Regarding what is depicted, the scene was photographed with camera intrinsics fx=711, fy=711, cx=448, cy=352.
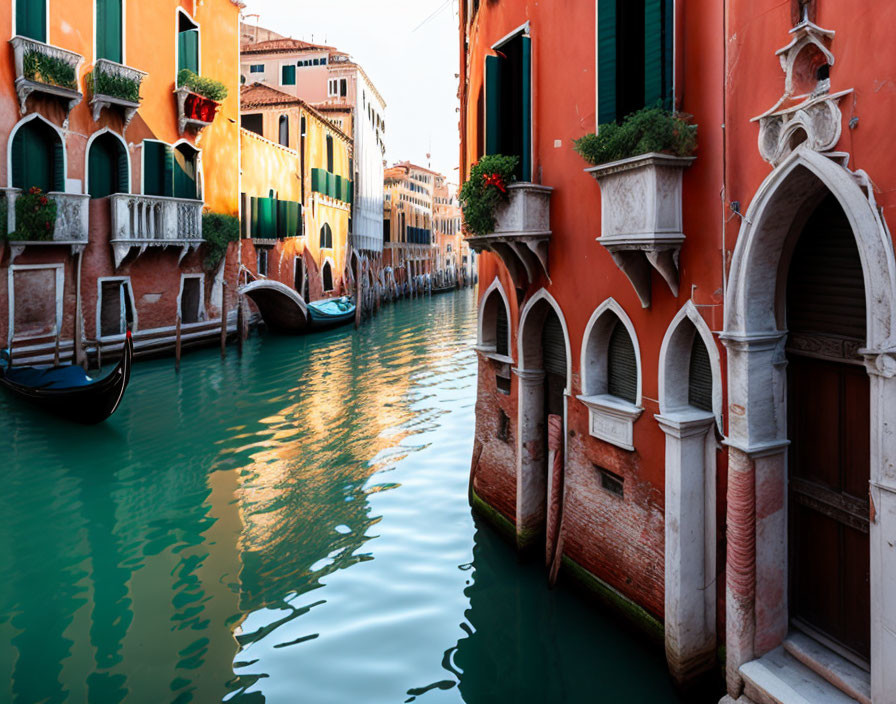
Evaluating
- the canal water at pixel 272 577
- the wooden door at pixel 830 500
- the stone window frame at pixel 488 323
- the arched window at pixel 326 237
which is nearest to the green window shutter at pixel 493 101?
the stone window frame at pixel 488 323

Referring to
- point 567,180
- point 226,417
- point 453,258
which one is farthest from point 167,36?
point 453,258

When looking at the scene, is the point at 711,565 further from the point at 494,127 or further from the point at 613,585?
the point at 494,127

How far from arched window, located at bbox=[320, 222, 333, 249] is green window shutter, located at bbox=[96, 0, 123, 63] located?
10707mm

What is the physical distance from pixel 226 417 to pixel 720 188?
845 centimetres

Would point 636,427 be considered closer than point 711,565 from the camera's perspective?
No

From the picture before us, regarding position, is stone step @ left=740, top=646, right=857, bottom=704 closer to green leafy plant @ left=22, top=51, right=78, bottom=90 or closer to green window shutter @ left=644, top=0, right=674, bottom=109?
green window shutter @ left=644, top=0, right=674, bottom=109

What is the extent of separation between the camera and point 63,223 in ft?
38.1

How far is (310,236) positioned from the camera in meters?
22.0

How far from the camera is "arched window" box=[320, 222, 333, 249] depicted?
23188mm

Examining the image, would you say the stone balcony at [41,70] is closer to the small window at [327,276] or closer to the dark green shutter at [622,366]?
the dark green shutter at [622,366]

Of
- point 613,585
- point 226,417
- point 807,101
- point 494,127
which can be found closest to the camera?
point 807,101

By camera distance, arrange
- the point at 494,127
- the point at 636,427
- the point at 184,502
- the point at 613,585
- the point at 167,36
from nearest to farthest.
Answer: the point at 636,427 → the point at 613,585 → the point at 494,127 → the point at 184,502 → the point at 167,36

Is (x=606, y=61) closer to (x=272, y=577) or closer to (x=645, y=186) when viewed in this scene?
(x=645, y=186)

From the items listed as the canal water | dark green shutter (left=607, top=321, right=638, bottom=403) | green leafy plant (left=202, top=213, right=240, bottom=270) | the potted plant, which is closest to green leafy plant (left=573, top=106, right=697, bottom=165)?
the potted plant
